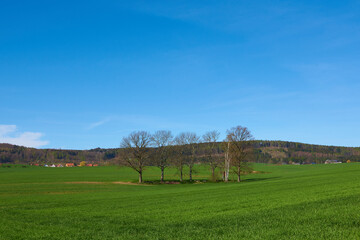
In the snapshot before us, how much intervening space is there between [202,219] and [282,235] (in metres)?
5.84

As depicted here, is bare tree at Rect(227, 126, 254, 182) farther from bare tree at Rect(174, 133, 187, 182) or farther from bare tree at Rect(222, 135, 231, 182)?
bare tree at Rect(174, 133, 187, 182)

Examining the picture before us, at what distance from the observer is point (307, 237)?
10125 mm

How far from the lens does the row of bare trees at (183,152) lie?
215 ft

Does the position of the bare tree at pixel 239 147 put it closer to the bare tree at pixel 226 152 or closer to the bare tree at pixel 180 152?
the bare tree at pixel 226 152

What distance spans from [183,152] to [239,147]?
17.9 m

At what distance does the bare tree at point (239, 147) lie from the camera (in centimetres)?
6431

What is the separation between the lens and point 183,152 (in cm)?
7831

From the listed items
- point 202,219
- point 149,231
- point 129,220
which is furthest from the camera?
point 129,220

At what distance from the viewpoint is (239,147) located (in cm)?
6494

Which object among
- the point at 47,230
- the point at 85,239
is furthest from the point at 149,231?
the point at 47,230

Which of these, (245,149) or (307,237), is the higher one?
(245,149)

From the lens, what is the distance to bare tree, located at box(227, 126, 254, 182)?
2532 inches

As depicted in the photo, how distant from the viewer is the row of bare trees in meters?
65.5

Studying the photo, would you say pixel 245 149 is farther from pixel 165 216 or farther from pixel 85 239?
pixel 85 239
